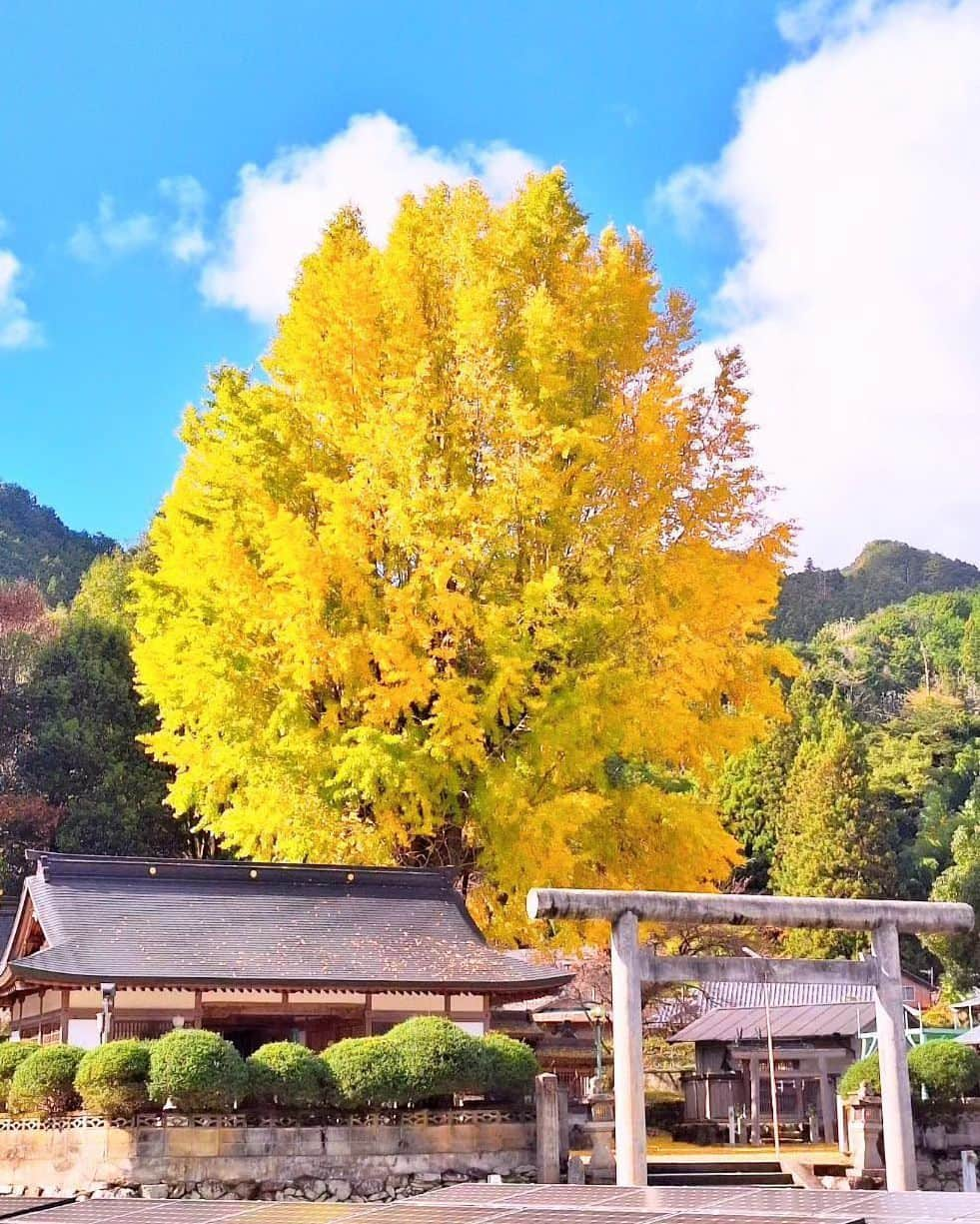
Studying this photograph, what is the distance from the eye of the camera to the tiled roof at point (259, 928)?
19672 mm

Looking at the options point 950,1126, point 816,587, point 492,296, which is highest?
point 816,587

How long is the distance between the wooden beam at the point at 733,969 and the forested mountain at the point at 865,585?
8191 centimetres

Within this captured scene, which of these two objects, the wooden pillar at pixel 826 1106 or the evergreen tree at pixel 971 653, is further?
the evergreen tree at pixel 971 653

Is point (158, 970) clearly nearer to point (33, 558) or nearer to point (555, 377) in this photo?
point (555, 377)

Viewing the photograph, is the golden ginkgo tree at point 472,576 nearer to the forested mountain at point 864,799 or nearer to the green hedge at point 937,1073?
the green hedge at point 937,1073

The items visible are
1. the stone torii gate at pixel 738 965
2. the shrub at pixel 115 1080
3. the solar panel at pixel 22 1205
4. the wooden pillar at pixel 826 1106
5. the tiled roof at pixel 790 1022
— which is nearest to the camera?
the solar panel at pixel 22 1205

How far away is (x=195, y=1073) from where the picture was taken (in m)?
17.0

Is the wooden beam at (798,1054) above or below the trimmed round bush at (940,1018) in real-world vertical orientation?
below

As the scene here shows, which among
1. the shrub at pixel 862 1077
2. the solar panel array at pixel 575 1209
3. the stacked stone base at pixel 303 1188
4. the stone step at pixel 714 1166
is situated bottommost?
the stacked stone base at pixel 303 1188

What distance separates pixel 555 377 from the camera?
880 inches

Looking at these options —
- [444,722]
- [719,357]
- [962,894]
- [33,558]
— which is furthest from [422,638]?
[33,558]

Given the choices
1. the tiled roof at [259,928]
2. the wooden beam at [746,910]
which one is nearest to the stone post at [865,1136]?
the wooden beam at [746,910]

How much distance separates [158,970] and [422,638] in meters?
6.02

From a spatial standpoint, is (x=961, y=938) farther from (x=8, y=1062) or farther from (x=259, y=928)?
(x=8, y=1062)
